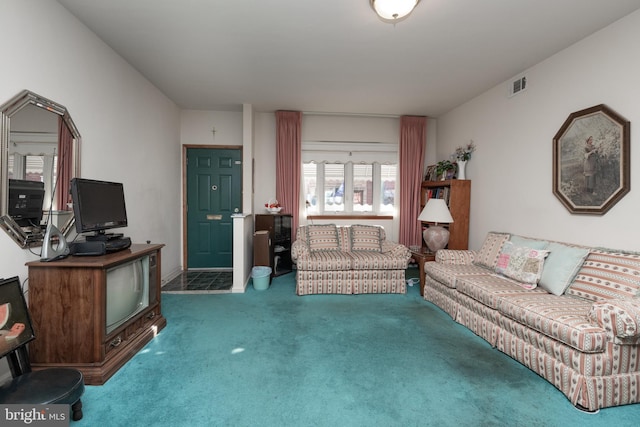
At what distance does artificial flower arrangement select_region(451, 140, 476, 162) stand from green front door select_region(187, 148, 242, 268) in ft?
11.3

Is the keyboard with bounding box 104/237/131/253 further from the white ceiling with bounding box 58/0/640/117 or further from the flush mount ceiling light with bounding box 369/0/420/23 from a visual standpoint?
the flush mount ceiling light with bounding box 369/0/420/23

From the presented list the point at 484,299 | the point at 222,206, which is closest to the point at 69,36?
the point at 222,206

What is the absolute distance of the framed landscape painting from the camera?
2369 mm

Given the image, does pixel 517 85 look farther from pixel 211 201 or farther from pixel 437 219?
pixel 211 201

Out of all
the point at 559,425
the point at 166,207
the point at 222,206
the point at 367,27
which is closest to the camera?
the point at 559,425

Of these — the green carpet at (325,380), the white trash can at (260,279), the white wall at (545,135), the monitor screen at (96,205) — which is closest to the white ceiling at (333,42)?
the white wall at (545,135)

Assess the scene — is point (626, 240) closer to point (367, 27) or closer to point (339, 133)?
point (367, 27)

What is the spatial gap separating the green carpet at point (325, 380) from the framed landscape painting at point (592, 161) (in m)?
1.58

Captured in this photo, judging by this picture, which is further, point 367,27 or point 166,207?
point 166,207

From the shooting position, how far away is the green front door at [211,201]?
4.84m

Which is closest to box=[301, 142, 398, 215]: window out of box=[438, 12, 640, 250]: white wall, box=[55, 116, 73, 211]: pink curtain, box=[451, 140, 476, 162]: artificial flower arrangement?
box=[451, 140, 476, 162]: artificial flower arrangement

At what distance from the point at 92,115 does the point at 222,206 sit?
245 cm

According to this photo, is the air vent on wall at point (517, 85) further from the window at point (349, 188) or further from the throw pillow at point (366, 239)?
the throw pillow at point (366, 239)

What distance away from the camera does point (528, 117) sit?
3.25 m
